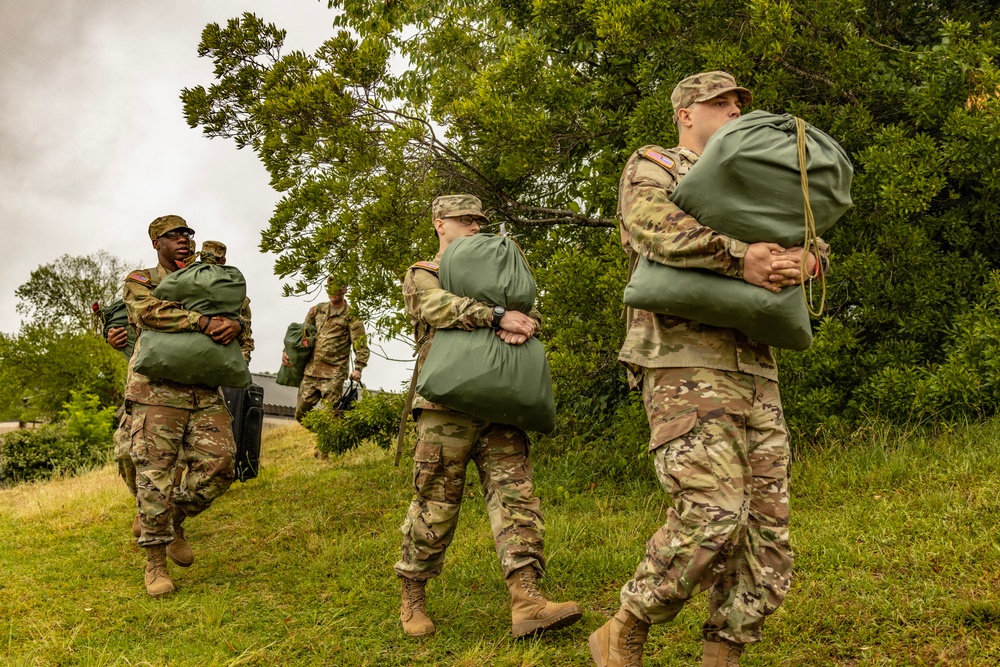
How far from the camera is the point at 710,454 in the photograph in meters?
3.31

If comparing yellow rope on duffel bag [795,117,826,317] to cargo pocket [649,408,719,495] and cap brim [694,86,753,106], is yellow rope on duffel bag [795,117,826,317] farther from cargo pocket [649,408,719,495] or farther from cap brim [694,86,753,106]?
cargo pocket [649,408,719,495]

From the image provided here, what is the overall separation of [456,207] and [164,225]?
258 centimetres

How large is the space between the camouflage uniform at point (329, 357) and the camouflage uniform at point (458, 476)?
7.44 metres

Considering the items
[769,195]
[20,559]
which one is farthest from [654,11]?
[20,559]

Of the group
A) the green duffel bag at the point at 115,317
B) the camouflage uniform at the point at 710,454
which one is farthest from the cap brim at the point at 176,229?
the camouflage uniform at the point at 710,454

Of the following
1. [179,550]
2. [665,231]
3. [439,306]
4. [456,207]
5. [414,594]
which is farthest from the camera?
[179,550]

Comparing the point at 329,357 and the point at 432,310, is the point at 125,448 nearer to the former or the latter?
the point at 432,310

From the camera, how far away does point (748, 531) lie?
3.43 m

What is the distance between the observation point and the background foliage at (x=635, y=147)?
21.1 feet

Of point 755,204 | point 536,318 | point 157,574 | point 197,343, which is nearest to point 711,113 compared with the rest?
point 755,204

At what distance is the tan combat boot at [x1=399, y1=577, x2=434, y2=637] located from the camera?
461cm

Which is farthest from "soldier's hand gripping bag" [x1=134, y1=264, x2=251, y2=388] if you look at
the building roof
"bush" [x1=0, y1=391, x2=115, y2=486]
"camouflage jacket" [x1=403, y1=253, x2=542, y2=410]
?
the building roof

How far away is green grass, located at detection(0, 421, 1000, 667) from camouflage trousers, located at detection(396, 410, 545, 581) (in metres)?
0.49

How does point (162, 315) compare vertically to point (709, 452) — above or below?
above
